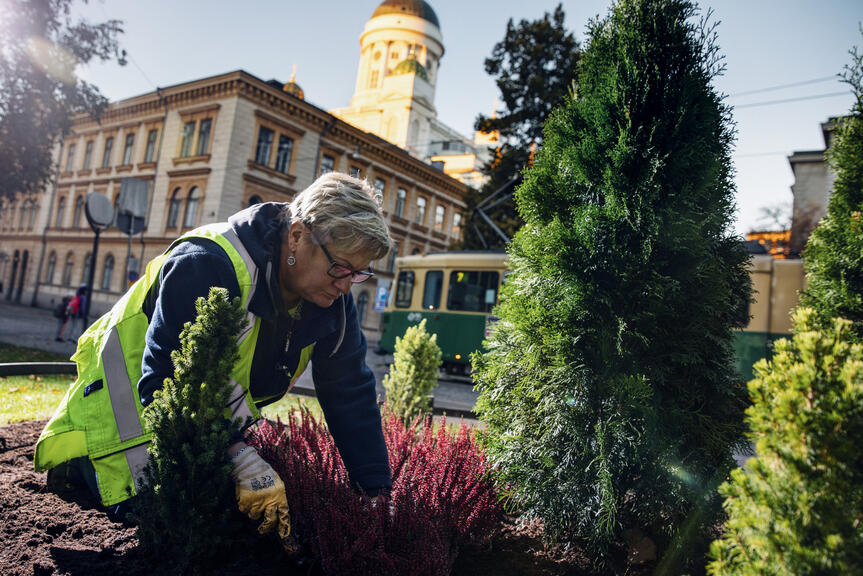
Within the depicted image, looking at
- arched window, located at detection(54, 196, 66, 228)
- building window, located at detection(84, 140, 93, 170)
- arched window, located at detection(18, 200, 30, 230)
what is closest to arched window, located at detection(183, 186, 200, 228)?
building window, located at detection(84, 140, 93, 170)

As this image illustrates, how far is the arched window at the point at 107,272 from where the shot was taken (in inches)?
1245

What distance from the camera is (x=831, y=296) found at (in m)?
4.93

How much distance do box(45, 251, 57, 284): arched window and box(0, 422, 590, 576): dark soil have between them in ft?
130

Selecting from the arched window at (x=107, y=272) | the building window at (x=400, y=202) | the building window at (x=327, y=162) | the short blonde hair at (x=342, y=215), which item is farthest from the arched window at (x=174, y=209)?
the short blonde hair at (x=342, y=215)

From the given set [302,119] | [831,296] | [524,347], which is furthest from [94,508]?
[302,119]

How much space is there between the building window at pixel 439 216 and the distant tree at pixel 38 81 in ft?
80.9

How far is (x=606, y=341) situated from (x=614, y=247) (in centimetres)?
42

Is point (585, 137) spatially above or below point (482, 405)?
above

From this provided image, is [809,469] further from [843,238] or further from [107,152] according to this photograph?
[107,152]

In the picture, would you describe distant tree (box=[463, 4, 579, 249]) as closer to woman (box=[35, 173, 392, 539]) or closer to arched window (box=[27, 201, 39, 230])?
woman (box=[35, 173, 392, 539])

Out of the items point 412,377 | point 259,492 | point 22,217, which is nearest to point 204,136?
point 22,217

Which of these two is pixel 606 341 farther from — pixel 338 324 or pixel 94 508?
pixel 94 508

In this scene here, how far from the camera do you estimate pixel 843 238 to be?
16.3ft

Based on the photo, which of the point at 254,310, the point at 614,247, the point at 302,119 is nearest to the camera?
the point at 254,310
